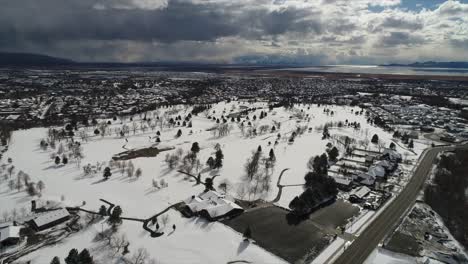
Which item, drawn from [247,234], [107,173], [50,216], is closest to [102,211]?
[50,216]

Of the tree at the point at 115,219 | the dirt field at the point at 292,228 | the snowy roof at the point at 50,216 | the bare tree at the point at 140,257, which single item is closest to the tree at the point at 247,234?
the dirt field at the point at 292,228

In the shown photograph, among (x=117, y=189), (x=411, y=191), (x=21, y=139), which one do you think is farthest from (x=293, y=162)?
(x=21, y=139)

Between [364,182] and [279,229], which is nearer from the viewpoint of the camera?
[279,229]

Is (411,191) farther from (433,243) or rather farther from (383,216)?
(433,243)

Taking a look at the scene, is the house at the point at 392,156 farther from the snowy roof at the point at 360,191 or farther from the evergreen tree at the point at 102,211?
the evergreen tree at the point at 102,211

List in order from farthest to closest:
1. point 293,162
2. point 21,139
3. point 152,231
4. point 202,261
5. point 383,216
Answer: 1. point 21,139
2. point 293,162
3. point 383,216
4. point 152,231
5. point 202,261

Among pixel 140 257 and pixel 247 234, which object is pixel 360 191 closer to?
pixel 247 234
